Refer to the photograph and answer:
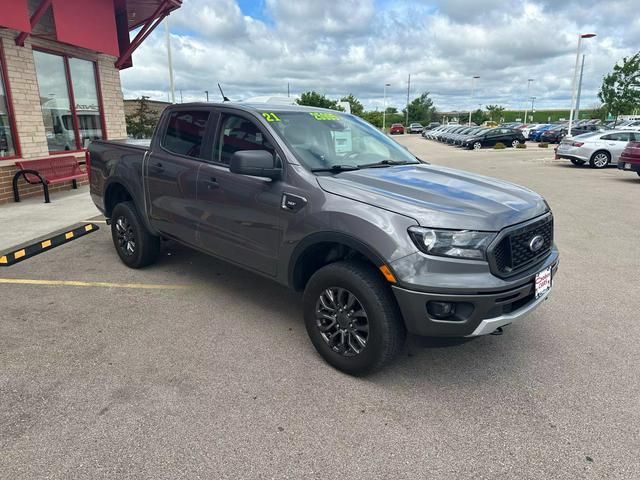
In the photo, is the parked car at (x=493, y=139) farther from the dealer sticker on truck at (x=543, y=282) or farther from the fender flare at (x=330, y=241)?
the fender flare at (x=330, y=241)

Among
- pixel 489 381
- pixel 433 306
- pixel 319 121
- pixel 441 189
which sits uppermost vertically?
pixel 319 121

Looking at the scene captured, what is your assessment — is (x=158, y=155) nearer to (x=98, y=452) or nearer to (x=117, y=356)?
(x=117, y=356)

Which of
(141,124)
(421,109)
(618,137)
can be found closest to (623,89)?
(618,137)

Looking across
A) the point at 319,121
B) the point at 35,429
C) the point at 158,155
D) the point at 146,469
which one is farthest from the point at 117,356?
the point at 319,121

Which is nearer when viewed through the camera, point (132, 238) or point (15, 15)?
point (132, 238)

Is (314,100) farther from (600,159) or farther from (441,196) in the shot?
(441,196)

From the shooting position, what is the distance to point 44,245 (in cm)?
601

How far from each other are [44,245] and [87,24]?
704cm

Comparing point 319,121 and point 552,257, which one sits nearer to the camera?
point 552,257

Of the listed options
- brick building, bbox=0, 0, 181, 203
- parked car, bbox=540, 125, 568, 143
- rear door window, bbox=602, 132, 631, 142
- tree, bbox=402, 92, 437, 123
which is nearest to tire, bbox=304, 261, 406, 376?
brick building, bbox=0, 0, 181, 203

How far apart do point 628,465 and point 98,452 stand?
2.79 m

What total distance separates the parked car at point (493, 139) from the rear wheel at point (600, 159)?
51.1ft

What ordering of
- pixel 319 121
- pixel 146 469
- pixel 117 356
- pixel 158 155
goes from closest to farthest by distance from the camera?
pixel 146 469 < pixel 117 356 < pixel 319 121 < pixel 158 155

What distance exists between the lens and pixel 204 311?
4281 mm
